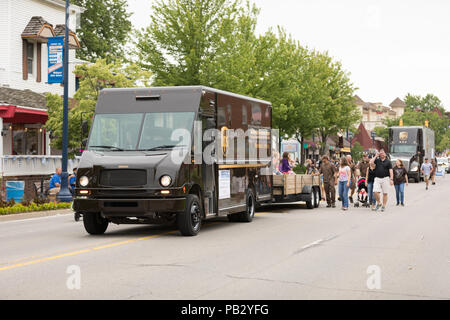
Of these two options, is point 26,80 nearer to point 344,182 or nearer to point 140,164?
point 344,182

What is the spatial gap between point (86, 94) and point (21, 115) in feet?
9.95

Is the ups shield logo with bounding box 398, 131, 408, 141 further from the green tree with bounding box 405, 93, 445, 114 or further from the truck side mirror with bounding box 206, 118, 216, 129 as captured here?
the green tree with bounding box 405, 93, 445, 114

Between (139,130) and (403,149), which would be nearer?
(139,130)

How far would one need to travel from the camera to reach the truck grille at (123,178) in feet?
40.2

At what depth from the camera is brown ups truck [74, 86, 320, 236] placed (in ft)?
40.2

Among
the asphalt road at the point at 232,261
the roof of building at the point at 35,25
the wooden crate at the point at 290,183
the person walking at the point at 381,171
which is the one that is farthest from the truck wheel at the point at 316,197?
the roof of building at the point at 35,25

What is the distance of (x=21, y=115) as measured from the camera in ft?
94.0

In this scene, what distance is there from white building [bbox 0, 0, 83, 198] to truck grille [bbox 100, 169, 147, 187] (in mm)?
16029

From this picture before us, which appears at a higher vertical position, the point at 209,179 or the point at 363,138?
the point at 363,138

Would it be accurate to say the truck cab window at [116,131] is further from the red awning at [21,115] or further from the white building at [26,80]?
the white building at [26,80]

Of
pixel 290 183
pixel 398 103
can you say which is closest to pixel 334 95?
pixel 290 183

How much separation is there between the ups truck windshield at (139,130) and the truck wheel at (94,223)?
54.9 inches
